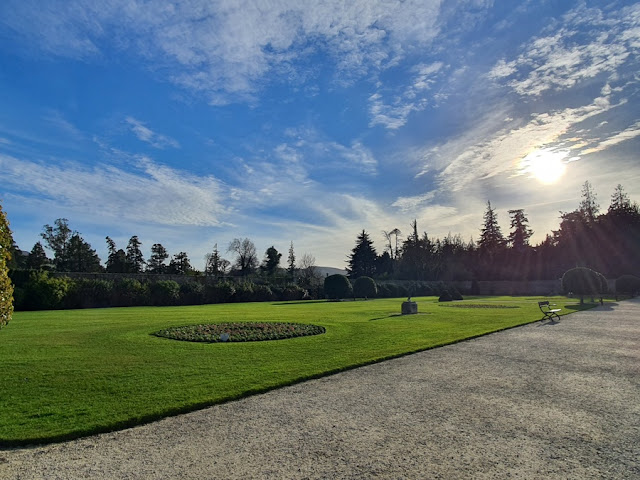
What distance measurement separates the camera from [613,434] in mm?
4188

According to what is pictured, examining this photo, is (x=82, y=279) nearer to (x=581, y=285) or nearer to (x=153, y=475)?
(x=153, y=475)

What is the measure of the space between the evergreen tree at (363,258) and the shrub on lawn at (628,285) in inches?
1370

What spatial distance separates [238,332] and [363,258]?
183 ft

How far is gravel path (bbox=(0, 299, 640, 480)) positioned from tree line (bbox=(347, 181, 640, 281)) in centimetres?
5015

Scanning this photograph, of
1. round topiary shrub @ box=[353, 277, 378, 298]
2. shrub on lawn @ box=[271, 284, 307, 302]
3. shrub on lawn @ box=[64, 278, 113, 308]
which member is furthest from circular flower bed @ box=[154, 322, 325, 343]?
round topiary shrub @ box=[353, 277, 378, 298]

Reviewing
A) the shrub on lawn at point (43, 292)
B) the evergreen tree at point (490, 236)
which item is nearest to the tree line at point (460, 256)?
the evergreen tree at point (490, 236)

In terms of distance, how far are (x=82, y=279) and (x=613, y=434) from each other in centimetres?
2932

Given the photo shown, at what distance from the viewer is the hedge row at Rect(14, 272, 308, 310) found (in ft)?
78.0

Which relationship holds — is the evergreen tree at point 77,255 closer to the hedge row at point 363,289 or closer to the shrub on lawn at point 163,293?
the shrub on lawn at point 163,293

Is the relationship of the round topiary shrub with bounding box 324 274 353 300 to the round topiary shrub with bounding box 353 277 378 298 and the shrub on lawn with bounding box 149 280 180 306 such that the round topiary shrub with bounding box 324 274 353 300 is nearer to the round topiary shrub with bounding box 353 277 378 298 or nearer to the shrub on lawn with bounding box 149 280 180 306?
the round topiary shrub with bounding box 353 277 378 298

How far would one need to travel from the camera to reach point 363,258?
66.9 meters

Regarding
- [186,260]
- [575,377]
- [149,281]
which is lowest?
[575,377]

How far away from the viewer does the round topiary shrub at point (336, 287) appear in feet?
121

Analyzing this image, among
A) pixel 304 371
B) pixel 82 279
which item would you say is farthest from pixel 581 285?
pixel 82 279
